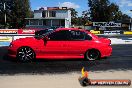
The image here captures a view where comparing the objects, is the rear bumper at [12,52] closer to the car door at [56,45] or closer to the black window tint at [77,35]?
the car door at [56,45]

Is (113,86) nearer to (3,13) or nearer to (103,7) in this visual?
(3,13)

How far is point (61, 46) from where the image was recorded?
13.1 metres

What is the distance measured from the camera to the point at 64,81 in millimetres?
9188

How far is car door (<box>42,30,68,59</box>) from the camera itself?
13.0 m

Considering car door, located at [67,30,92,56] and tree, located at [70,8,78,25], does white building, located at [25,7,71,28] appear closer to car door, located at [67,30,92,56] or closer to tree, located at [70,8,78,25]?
tree, located at [70,8,78,25]

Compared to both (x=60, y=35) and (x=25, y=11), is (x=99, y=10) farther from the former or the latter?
(x=60, y=35)

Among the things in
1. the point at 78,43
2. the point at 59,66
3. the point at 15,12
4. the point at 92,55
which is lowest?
the point at 59,66

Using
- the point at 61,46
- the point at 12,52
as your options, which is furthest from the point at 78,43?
the point at 12,52

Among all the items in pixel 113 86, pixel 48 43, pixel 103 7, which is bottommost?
pixel 113 86

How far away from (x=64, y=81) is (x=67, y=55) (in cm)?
407

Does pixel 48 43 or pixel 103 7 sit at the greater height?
pixel 103 7

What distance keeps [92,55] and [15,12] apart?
77.2 m

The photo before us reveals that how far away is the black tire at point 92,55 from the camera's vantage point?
13242 millimetres

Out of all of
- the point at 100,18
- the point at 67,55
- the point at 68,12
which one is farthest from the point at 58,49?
the point at 100,18
